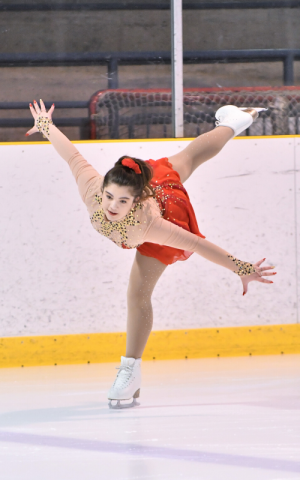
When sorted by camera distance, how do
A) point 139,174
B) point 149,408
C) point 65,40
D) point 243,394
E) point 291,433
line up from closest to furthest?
1. point 291,433
2. point 139,174
3. point 149,408
4. point 243,394
5. point 65,40

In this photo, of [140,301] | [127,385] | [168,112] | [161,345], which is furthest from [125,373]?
[168,112]

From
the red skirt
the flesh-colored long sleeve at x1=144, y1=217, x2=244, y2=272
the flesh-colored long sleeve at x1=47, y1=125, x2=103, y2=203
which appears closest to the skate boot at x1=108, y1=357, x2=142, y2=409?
the red skirt

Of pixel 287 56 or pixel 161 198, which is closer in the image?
pixel 161 198

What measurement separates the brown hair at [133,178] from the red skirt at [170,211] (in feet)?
0.66

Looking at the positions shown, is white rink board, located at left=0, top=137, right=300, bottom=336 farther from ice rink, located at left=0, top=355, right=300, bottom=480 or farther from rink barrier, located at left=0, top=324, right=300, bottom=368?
ice rink, located at left=0, top=355, right=300, bottom=480

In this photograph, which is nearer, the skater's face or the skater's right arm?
the skater's face

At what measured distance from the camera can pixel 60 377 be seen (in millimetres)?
3320

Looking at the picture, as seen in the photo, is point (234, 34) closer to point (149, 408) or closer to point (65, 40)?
point (65, 40)

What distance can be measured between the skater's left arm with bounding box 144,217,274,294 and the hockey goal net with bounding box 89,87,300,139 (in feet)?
5.48

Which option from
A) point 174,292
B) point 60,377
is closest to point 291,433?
point 60,377

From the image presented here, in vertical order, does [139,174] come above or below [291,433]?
above

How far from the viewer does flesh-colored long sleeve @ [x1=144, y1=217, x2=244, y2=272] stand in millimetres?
2361

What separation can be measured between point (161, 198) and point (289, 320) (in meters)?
1.54

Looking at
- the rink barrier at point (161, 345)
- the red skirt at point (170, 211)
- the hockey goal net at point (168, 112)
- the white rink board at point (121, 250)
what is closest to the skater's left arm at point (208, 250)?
the red skirt at point (170, 211)
